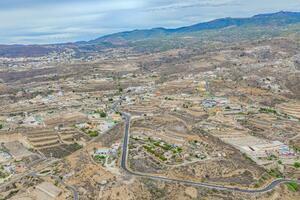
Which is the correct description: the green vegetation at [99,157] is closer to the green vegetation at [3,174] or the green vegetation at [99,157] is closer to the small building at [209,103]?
the green vegetation at [3,174]


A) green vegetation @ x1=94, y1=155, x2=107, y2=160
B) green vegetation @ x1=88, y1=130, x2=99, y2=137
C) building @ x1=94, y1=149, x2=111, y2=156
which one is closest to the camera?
green vegetation @ x1=94, y1=155, x2=107, y2=160

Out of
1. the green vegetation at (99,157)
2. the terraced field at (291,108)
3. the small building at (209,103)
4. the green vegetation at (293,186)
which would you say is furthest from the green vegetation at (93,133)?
the terraced field at (291,108)

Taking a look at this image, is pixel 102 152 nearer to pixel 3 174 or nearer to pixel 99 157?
pixel 99 157

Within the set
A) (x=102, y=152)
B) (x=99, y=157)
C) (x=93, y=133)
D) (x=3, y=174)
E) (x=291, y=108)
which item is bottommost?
(x=291, y=108)

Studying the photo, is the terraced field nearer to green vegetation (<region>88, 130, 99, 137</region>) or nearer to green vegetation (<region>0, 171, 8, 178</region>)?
green vegetation (<region>88, 130, 99, 137</region>)

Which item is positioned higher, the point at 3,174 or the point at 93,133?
the point at 3,174

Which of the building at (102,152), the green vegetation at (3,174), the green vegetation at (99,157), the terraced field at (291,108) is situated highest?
the green vegetation at (3,174)

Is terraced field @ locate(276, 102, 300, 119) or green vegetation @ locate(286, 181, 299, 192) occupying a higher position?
green vegetation @ locate(286, 181, 299, 192)

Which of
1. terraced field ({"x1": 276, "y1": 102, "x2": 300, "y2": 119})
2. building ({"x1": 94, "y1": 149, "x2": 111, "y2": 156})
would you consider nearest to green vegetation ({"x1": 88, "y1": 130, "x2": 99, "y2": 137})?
building ({"x1": 94, "y1": 149, "x2": 111, "y2": 156})

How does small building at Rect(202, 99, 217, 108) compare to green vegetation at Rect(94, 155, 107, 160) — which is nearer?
green vegetation at Rect(94, 155, 107, 160)

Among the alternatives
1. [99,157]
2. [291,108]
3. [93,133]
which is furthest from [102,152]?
[291,108]

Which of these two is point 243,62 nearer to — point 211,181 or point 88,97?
point 88,97

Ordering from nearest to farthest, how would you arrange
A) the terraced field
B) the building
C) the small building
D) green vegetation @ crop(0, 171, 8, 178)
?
1. green vegetation @ crop(0, 171, 8, 178)
2. the building
3. the terraced field
4. the small building
